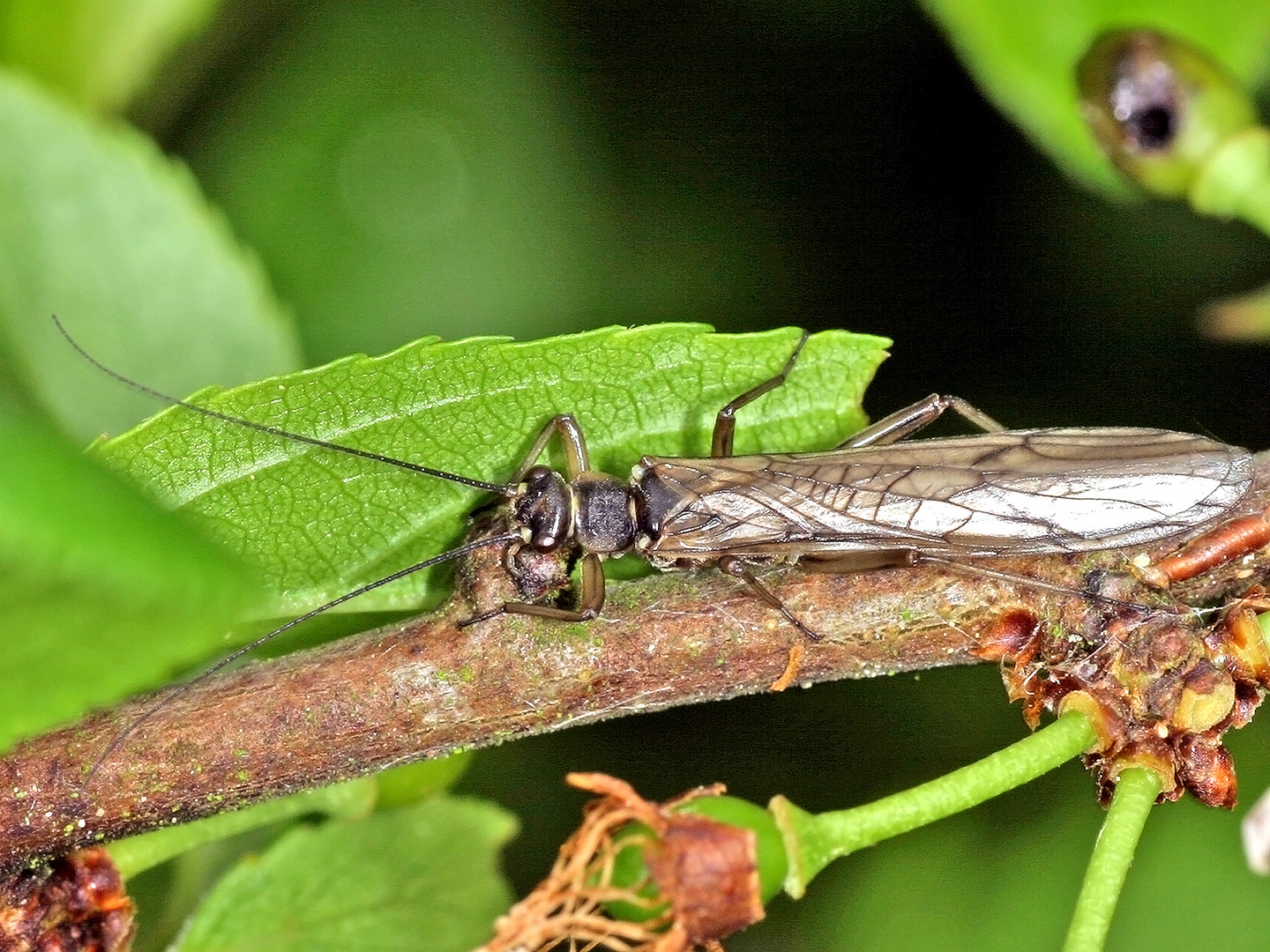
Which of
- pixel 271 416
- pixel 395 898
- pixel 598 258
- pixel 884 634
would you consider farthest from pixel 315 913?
pixel 598 258

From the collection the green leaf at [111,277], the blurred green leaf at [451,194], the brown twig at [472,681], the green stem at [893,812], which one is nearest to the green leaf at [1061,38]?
the brown twig at [472,681]

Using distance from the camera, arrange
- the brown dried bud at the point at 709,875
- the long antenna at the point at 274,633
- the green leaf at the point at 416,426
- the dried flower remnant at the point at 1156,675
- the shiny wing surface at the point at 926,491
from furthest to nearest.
Result: the shiny wing surface at the point at 926,491, the green leaf at the point at 416,426, the long antenna at the point at 274,633, the dried flower remnant at the point at 1156,675, the brown dried bud at the point at 709,875

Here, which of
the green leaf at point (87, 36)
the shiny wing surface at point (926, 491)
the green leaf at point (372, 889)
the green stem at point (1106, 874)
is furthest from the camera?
the green leaf at point (87, 36)

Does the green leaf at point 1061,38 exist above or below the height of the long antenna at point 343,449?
above

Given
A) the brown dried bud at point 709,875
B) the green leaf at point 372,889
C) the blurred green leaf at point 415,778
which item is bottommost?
the brown dried bud at point 709,875

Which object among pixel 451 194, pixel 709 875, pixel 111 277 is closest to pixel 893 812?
pixel 709 875

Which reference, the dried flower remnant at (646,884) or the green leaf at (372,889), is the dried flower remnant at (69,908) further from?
the dried flower remnant at (646,884)

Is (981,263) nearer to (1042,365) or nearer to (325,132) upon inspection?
(1042,365)

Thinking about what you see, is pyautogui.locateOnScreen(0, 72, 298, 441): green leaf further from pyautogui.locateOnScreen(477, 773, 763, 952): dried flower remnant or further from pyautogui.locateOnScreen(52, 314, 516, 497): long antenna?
pyautogui.locateOnScreen(477, 773, 763, 952): dried flower remnant
